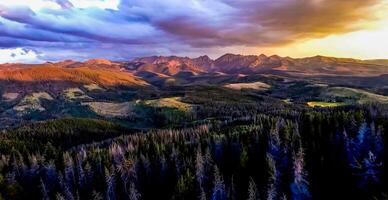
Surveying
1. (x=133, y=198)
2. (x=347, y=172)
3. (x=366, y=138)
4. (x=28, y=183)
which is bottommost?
(x=28, y=183)

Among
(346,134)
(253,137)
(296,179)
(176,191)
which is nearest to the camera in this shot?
(296,179)

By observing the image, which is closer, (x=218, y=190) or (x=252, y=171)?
(x=218, y=190)

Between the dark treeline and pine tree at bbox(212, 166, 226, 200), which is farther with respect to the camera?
pine tree at bbox(212, 166, 226, 200)

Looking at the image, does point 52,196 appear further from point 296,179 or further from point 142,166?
point 296,179

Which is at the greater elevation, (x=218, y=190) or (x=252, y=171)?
(x=252, y=171)

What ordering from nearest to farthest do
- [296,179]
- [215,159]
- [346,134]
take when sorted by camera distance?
1. [296,179]
2. [346,134]
3. [215,159]

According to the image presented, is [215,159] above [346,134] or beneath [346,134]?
beneath

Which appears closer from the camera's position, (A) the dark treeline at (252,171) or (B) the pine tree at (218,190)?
(A) the dark treeline at (252,171)

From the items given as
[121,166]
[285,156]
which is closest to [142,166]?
[121,166]

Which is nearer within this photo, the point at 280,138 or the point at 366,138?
the point at 366,138
